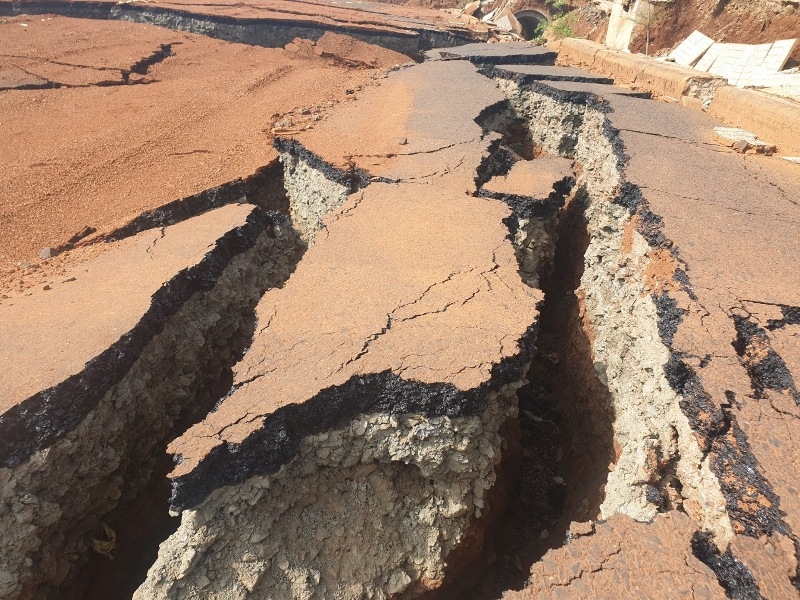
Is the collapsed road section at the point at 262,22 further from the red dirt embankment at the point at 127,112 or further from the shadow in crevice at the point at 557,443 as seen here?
the shadow in crevice at the point at 557,443

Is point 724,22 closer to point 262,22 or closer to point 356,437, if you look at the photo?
point 262,22

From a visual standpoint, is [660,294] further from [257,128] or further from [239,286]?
[257,128]

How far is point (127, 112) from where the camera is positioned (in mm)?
6766

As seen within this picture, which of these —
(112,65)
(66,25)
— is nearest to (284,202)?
(112,65)

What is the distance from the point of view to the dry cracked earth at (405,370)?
6.54 feet

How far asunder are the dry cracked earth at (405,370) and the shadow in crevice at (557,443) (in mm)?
24

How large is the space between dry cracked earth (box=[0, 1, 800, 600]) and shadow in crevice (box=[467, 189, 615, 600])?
2 centimetres

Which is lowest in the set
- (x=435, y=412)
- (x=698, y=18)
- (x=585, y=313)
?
(x=585, y=313)

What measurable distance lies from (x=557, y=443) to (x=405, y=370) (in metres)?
2.00

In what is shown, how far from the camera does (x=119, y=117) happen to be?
659 centimetres

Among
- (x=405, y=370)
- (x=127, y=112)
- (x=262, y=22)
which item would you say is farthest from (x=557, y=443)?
(x=262, y=22)

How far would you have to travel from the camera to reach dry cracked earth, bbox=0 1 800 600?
1992 millimetres

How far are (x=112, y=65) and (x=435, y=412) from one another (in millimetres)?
9378

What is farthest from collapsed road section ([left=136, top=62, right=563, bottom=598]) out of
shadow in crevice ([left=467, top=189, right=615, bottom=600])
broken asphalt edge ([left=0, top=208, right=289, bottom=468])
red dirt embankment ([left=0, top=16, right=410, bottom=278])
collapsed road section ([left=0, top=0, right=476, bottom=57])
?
collapsed road section ([left=0, top=0, right=476, bottom=57])
